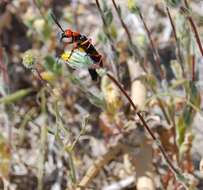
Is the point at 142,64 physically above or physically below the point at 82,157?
above

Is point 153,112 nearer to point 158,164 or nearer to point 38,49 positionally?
point 158,164

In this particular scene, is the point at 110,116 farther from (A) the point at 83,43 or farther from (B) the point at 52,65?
(A) the point at 83,43

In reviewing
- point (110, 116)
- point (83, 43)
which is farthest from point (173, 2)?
point (110, 116)

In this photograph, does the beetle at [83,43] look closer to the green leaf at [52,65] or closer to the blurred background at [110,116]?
the blurred background at [110,116]

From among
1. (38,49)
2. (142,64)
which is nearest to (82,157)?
(142,64)

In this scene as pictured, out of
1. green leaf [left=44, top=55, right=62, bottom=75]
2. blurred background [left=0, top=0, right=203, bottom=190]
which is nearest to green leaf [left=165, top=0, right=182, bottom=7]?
blurred background [left=0, top=0, right=203, bottom=190]

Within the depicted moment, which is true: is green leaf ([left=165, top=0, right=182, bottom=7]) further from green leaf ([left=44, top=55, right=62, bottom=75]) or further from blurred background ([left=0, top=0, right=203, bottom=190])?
green leaf ([left=44, top=55, right=62, bottom=75])

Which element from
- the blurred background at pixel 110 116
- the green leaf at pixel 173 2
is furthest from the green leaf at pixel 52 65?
the green leaf at pixel 173 2

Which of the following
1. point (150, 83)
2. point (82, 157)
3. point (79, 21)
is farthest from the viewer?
point (79, 21)
